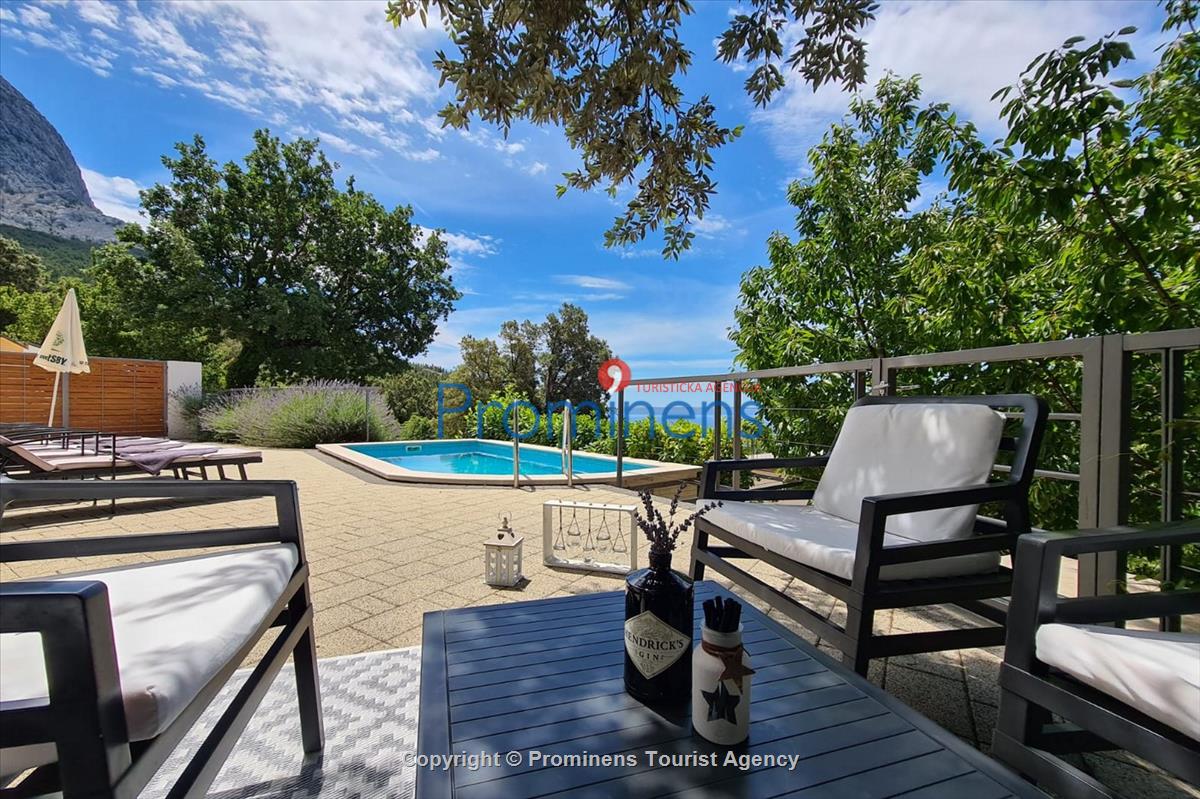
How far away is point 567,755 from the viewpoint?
2.51 feet

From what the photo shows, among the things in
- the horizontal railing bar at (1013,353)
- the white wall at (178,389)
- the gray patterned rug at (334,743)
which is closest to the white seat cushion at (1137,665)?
the horizontal railing bar at (1013,353)

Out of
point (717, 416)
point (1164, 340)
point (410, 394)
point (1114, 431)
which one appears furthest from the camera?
point (410, 394)

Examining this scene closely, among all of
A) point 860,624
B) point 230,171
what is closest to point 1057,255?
point 860,624

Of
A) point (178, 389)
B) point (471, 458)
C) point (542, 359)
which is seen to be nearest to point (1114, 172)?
point (471, 458)

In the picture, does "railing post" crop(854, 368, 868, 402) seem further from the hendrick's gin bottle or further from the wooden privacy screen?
the wooden privacy screen

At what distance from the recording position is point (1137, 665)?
802 mm

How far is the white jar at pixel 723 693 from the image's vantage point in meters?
0.78

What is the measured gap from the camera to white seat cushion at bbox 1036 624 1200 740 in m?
0.75

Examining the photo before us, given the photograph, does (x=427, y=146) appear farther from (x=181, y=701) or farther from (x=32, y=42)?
(x=32, y=42)

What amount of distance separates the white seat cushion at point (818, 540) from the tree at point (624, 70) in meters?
2.05

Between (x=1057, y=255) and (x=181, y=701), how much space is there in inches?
185

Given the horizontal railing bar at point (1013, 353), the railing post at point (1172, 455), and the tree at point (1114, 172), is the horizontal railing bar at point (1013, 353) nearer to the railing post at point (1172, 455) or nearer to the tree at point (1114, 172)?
the railing post at point (1172, 455)

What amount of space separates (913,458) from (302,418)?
1007 centimetres

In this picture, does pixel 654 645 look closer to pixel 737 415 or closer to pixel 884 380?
pixel 884 380
